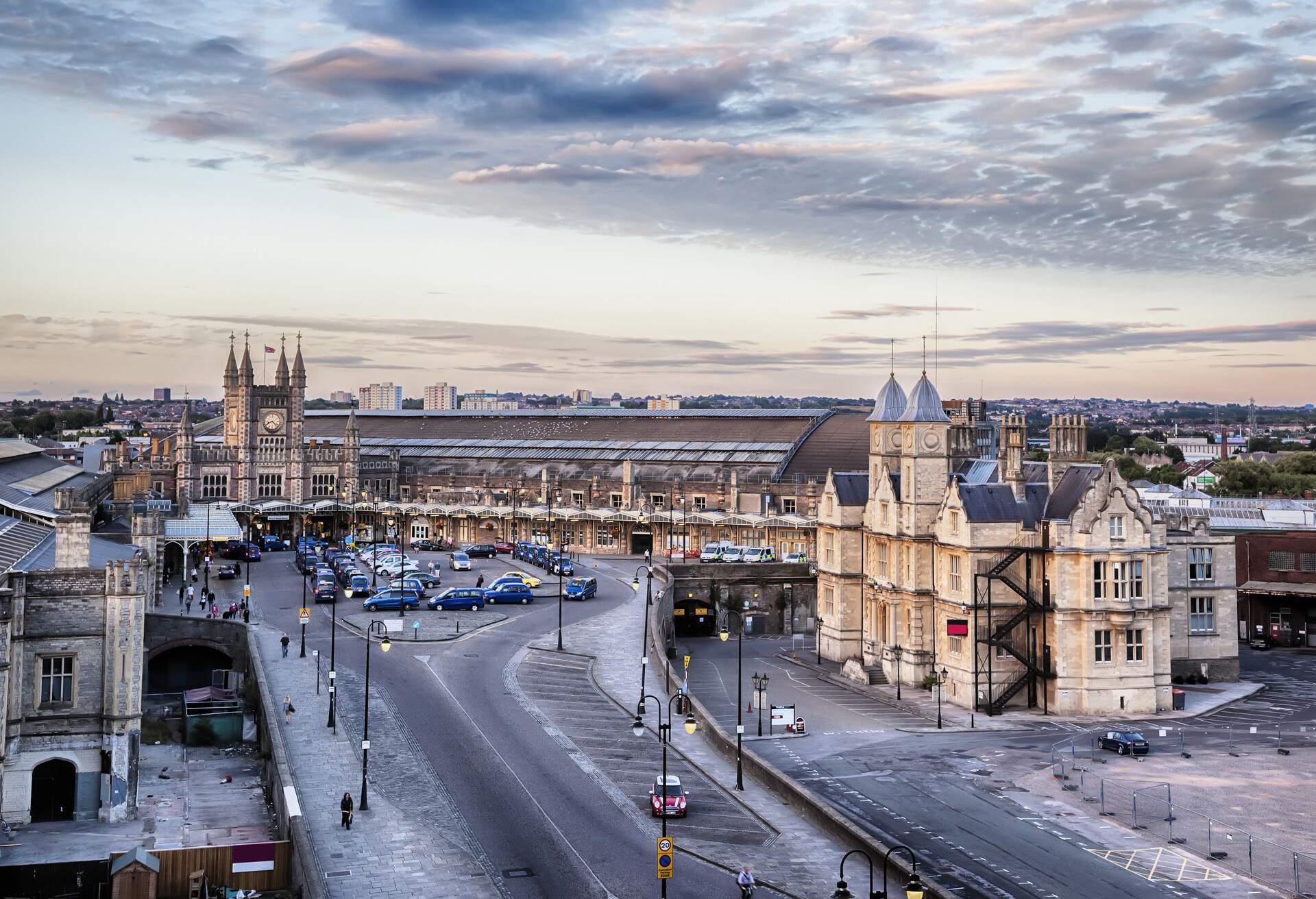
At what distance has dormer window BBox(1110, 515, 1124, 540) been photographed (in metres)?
65.3

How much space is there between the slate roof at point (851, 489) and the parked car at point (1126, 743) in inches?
1051

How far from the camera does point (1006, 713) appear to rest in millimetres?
65375

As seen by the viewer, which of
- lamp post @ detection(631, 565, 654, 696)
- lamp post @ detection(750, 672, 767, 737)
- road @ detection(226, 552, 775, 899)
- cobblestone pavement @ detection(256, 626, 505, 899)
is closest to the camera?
cobblestone pavement @ detection(256, 626, 505, 899)

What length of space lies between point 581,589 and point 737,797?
47.0 meters

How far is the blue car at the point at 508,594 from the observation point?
302 feet

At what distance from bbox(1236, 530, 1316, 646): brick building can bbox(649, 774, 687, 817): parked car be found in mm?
58005

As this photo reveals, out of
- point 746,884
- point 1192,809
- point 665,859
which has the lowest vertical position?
point 1192,809

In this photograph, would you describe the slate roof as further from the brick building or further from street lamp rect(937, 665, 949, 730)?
the brick building

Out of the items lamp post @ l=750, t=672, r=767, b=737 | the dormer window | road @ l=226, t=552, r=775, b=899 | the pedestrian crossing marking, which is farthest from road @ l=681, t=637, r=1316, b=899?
the dormer window

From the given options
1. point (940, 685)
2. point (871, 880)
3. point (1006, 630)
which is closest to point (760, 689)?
point (940, 685)

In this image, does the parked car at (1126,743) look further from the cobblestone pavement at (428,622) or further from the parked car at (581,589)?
the parked car at (581,589)

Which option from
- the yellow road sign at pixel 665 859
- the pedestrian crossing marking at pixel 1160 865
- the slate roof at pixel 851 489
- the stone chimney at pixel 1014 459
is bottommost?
the pedestrian crossing marking at pixel 1160 865

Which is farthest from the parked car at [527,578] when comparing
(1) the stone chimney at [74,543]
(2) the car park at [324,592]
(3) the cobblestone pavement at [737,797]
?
(1) the stone chimney at [74,543]

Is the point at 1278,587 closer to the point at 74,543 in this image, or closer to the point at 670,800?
the point at 670,800
